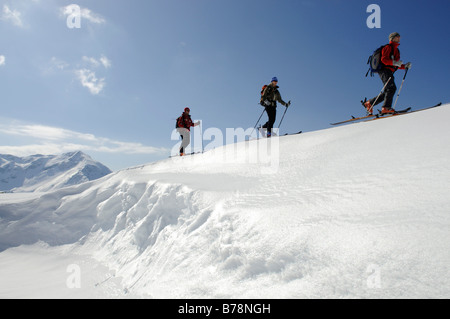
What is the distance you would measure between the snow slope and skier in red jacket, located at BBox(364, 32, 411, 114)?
2088 mm

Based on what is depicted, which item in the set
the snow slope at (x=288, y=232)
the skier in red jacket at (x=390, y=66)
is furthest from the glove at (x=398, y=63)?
the snow slope at (x=288, y=232)

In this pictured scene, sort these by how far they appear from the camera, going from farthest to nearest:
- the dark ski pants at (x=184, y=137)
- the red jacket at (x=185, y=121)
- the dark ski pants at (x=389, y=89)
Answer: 1. the red jacket at (x=185, y=121)
2. the dark ski pants at (x=184, y=137)
3. the dark ski pants at (x=389, y=89)

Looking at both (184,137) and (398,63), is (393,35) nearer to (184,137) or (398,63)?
(398,63)

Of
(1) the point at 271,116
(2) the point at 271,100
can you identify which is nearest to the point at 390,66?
(2) the point at 271,100

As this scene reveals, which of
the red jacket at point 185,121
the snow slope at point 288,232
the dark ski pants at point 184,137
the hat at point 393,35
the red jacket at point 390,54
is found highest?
the hat at point 393,35

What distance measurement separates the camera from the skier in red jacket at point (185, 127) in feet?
35.5

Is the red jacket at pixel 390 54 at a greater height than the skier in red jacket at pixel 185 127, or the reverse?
the red jacket at pixel 390 54

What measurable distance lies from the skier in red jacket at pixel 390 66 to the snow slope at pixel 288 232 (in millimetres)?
2088

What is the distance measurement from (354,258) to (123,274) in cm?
357

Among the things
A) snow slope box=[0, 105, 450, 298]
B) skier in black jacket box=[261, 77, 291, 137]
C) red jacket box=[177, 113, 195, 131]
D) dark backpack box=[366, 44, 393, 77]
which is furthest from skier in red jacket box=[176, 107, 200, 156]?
dark backpack box=[366, 44, 393, 77]

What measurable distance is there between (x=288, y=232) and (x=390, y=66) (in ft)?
22.6

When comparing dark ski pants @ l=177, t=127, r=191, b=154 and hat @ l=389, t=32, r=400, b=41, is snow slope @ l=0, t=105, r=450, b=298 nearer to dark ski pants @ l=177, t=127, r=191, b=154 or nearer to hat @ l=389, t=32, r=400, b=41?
hat @ l=389, t=32, r=400, b=41

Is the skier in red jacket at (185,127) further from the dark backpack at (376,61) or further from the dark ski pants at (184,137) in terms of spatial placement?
the dark backpack at (376,61)
